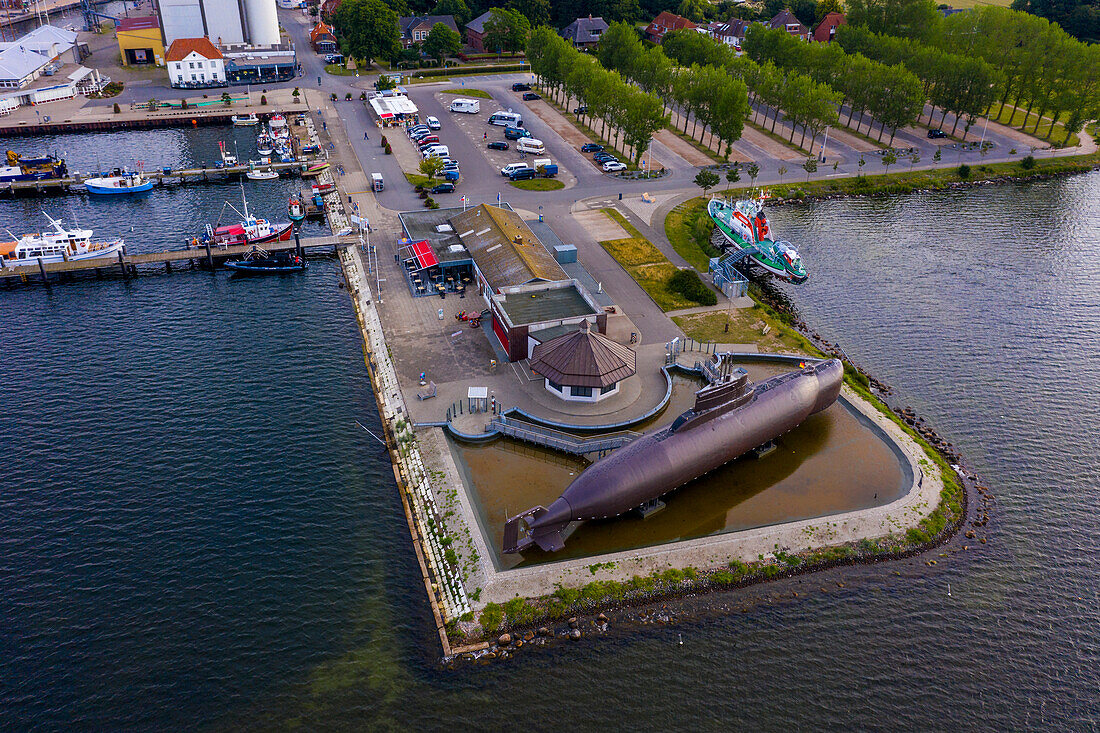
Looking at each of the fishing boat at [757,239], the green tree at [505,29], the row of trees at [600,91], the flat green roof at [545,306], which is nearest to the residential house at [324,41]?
the green tree at [505,29]

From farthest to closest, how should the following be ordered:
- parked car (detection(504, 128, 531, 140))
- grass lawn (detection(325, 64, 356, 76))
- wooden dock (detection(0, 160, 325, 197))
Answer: grass lawn (detection(325, 64, 356, 76)) → parked car (detection(504, 128, 531, 140)) → wooden dock (detection(0, 160, 325, 197))

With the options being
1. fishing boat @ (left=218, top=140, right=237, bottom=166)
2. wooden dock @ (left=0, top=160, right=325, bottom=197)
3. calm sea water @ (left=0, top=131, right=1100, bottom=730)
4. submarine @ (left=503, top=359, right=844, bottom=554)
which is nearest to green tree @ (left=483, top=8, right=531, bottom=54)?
wooden dock @ (left=0, top=160, right=325, bottom=197)

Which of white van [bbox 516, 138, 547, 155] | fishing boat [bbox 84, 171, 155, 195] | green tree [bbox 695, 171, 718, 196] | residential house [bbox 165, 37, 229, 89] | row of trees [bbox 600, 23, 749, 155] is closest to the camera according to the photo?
green tree [bbox 695, 171, 718, 196]

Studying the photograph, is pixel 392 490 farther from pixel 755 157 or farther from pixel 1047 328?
pixel 755 157

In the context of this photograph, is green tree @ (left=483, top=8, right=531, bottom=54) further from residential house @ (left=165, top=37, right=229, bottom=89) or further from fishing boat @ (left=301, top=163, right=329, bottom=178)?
fishing boat @ (left=301, top=163, right=329, bottom=178)

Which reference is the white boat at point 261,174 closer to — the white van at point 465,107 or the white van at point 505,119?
the white van at point 505,119

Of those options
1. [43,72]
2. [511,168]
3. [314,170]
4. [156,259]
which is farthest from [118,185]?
[43,72]
